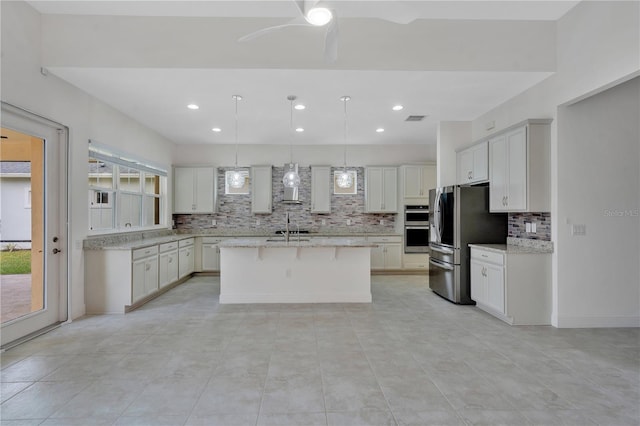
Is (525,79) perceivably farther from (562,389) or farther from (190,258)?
(190,258)

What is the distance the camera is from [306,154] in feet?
24.1

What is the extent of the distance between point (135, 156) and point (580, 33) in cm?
623

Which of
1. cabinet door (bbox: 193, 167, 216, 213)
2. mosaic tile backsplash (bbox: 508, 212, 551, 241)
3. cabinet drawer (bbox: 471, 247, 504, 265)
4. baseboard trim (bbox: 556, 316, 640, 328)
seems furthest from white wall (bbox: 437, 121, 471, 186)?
cabinet door (bbox: 193, 167, 216, 213)

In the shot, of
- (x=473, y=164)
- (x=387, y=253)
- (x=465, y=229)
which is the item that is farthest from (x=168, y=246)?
(x=473, y=164)

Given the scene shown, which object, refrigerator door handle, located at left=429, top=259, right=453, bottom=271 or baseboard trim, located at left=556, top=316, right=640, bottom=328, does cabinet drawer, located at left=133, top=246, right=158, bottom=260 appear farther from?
baseboard trim, located at left=556, top=316, right=640, bottom=328

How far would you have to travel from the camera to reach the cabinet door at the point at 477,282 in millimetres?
4340

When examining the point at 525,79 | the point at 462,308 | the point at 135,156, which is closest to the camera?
the point at 525,79

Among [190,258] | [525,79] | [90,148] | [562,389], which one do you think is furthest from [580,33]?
[190,258]

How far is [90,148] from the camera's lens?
438 centimetres

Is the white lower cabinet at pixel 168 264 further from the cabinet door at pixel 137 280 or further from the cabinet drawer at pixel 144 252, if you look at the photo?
the cabinet door at pixel 137 280

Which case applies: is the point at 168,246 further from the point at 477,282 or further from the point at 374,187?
the point at 477,282

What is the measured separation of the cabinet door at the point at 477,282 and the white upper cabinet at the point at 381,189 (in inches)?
108

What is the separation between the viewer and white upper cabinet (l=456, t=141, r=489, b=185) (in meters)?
4.70

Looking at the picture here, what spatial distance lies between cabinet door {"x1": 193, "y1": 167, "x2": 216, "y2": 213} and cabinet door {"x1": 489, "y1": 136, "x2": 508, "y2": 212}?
540 cm
